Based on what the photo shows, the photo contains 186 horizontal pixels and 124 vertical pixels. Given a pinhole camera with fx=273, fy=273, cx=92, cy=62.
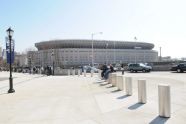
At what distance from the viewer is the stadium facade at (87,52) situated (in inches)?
5782

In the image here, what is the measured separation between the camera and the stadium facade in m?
147

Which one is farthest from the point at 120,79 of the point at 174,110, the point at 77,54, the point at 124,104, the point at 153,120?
the point at 77,54

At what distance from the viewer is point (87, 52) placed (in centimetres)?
15125

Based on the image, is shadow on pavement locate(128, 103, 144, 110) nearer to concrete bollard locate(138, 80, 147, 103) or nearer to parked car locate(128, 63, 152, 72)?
concrete bollard locate(138, 80, 147, 103)

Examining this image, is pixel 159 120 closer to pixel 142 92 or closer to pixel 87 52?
pixel 142 92

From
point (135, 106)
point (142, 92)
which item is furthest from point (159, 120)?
point (142, 92)

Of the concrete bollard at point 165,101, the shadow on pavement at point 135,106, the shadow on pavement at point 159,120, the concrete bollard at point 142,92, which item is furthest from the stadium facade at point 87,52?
the shadow on pavement at point 159,120

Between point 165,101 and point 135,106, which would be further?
point 135,106

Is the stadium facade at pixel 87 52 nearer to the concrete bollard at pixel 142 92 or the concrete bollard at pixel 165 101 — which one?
the concrete bollard at pixel 142 92

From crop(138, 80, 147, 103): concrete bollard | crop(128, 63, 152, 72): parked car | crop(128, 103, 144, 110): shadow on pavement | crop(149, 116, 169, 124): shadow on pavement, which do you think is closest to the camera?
crop(149, 116, 169, 124): shadow on pavement

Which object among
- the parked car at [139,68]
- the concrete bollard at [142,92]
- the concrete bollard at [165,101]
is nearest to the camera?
the concrete bollard at [165,101]

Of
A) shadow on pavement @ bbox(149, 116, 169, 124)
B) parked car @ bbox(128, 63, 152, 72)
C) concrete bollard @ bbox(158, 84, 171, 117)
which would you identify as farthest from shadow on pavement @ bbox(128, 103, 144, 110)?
parked car @ bbox(128, 63, 152, 72)

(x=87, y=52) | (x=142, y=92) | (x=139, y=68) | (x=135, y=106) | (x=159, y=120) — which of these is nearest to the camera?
(x=159, y=120)

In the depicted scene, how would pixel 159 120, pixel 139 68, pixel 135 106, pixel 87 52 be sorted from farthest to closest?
pixel 87 52, pixel 139 68, pixel 135 106, pixel 159 120
